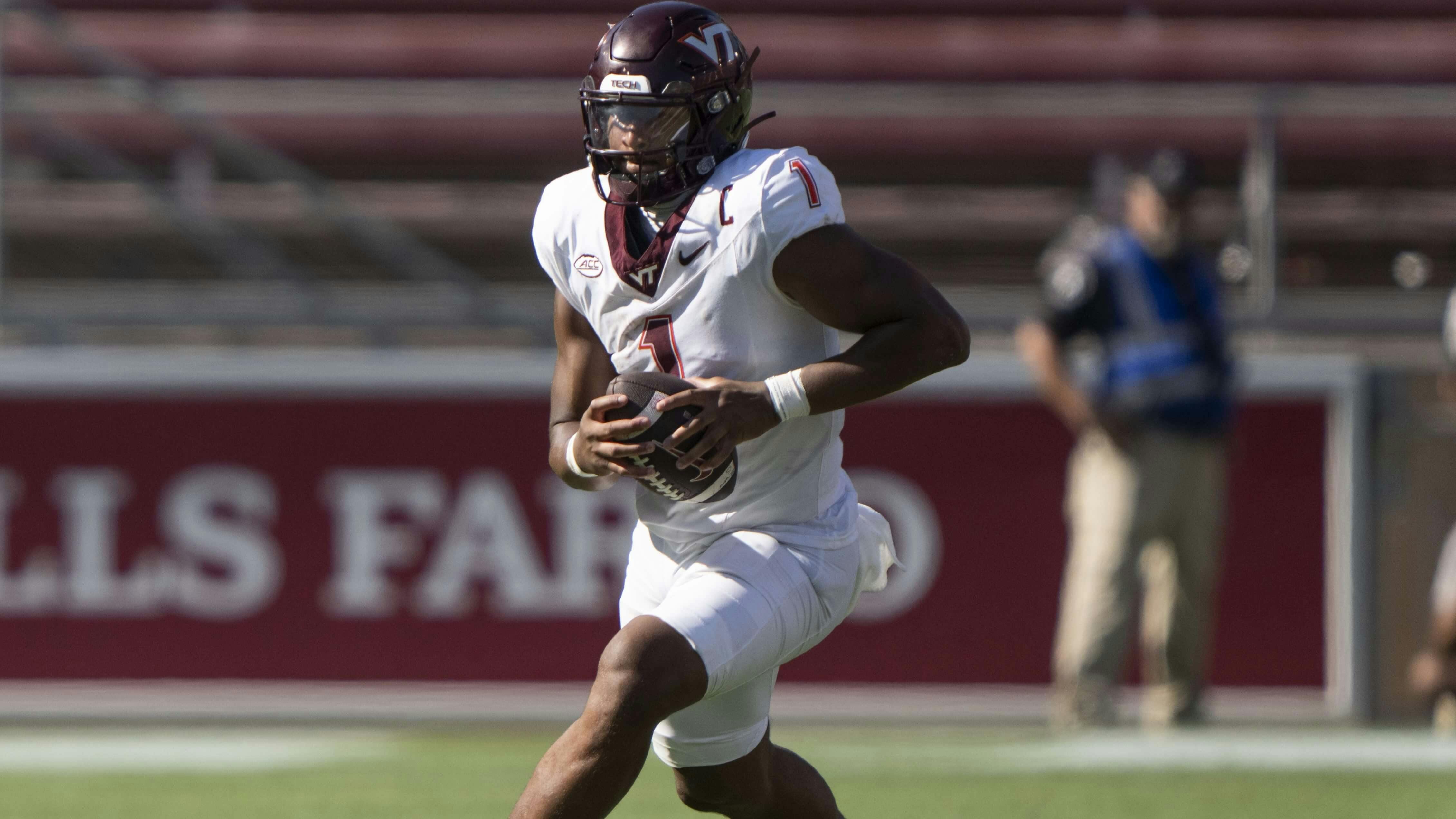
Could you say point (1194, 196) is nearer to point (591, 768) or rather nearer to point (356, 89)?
point (356, 89)

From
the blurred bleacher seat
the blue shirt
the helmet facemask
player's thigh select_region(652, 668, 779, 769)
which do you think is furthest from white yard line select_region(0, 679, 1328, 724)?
the helmet facemask

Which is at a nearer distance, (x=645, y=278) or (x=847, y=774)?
(x=645, y=278)

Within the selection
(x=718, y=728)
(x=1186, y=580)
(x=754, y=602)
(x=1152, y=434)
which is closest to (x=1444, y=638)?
(x=1186, y=580)

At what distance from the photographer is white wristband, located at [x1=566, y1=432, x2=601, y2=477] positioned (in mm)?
3217

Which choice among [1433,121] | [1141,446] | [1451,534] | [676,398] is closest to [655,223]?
[676,398]

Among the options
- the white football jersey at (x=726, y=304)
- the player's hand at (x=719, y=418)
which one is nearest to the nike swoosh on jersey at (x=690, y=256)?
the white football jersey at (x=726, y=304)

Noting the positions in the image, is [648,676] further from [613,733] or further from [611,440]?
[611,440]

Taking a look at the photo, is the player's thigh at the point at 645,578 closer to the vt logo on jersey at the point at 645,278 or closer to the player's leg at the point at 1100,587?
the vt logo on jersey at the point at 645,278

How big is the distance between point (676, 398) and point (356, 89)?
231 inches

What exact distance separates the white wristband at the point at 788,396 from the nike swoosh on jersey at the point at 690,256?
0.24 m

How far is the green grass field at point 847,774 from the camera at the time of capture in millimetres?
5039

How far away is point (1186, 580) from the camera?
21.9ft

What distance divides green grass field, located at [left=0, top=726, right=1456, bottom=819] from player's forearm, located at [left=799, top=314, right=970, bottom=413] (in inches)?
83.0

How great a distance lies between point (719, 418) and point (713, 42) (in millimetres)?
690
